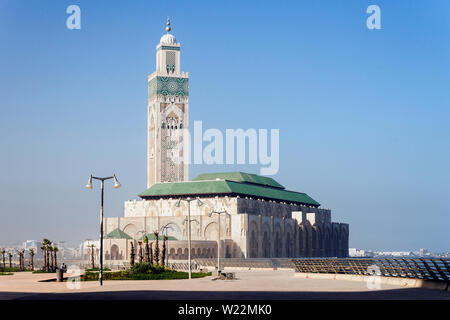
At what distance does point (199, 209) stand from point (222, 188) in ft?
22.1

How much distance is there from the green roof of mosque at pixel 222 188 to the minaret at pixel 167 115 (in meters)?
6.61

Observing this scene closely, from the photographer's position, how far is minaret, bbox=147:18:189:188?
170 meters

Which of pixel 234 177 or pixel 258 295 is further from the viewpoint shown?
pixel 234 177

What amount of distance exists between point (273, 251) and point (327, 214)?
35384 millimetres

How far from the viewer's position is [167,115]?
562 ft

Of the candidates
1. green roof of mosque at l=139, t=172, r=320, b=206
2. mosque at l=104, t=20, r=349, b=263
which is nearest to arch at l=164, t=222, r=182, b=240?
mosque at l=104, t=20, r=349, b=263

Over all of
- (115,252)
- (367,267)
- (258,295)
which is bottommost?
(115,252)

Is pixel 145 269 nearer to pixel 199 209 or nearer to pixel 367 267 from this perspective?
pixel 367 267

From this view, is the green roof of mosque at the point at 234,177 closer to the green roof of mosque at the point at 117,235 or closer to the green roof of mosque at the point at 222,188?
the green roof of mosque at the point at 222,188

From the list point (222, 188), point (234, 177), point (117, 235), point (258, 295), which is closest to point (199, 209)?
point (222, 188)

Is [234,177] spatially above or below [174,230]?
above

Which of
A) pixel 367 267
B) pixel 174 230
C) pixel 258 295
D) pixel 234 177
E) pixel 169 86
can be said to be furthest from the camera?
pixel 169 86

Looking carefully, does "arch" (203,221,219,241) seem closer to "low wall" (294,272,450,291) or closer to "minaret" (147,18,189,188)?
"minaret" (147,18,189,188)

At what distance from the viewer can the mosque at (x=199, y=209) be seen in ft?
476
